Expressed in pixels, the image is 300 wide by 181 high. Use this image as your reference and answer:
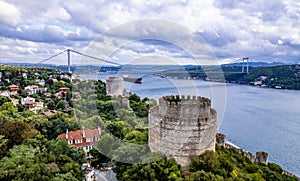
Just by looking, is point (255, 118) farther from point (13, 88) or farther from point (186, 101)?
point (13, 88)

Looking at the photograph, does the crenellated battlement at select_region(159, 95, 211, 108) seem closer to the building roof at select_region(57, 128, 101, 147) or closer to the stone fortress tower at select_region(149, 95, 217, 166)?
the stone fortress tower at select_region(149, 95, 217, 166)

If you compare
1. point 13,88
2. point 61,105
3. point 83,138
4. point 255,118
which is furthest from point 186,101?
point 255,118

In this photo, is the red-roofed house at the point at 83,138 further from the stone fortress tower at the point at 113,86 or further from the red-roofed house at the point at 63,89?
the red-roofed house at the point at 63,89

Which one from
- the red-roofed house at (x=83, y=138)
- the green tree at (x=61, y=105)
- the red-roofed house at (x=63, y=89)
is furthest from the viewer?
the red-roofed house at (x=63, y=89)

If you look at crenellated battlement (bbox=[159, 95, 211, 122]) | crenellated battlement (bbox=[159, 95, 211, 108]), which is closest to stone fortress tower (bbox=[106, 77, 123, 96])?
crenellated battlement (bbox=[159, 95, 211, 108])

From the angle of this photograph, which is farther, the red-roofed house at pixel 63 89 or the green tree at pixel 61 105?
the red-roofed house at pixel 63 89

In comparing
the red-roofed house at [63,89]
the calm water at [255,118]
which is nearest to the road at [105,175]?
the calm water at [255,118]

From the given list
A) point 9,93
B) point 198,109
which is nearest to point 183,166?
point 198,109
